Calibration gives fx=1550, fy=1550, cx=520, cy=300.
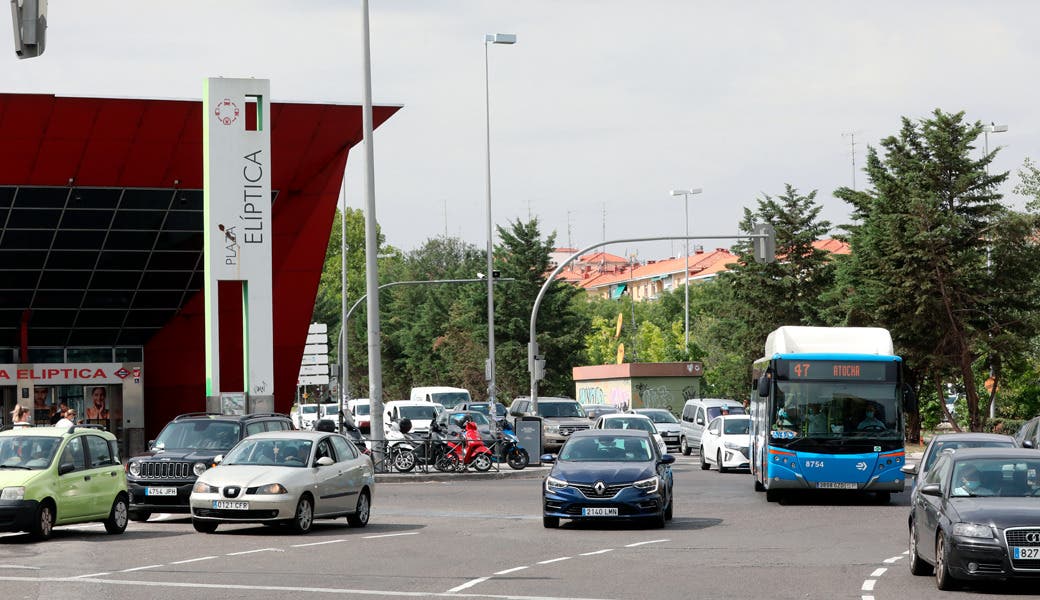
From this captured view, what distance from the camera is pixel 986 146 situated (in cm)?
5731

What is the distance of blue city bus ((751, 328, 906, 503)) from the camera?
2652 centimetres

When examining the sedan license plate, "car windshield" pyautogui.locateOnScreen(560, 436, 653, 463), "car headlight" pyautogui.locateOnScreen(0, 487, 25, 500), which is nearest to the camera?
"car headlight" pyautogui.locateOnScreen(0, 487, 25, 500)

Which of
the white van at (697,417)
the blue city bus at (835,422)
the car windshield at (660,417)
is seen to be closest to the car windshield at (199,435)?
the blue city bus at (835,422)

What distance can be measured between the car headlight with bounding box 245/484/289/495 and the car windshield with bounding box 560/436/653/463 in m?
4.34

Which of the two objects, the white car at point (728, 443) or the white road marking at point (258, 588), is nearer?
the white road marking at point (258, 588)

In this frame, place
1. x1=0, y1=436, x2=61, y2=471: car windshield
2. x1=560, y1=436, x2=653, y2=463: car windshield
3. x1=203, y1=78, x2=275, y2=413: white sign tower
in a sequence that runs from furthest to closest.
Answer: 1. x1=203, y1=78, x2=275, y2=413: white sign tower
2. x1=560, y1=436, x2=653, y2=463: car windshield
3. x1=0, y1=436, x2=61, y2=471: car windshield

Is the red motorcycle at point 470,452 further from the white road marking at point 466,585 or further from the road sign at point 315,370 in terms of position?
the white road marking at point 466,585

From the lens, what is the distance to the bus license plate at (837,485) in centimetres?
2644

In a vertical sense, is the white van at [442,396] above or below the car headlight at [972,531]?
above

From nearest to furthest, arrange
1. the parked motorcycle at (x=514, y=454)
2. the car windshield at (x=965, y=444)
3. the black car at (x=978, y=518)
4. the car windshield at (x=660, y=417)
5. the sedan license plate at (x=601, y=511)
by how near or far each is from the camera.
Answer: the black car at (x=978, y=518), the car windshield at (x=965, y=444), the sedan license plate at (x=601, y=511), the parked motorcycle at (x=514, y=454), the car windshield at (x=660, y=417)

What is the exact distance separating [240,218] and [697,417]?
65.6ft

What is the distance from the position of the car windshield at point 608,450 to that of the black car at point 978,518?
22.6ft

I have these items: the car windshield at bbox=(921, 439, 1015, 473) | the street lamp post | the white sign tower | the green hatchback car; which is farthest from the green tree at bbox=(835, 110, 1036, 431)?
the green hatchback car

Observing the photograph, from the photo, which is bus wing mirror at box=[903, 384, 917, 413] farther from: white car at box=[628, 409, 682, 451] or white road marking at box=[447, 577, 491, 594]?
white car at box=[628, 409, 682, 451]
